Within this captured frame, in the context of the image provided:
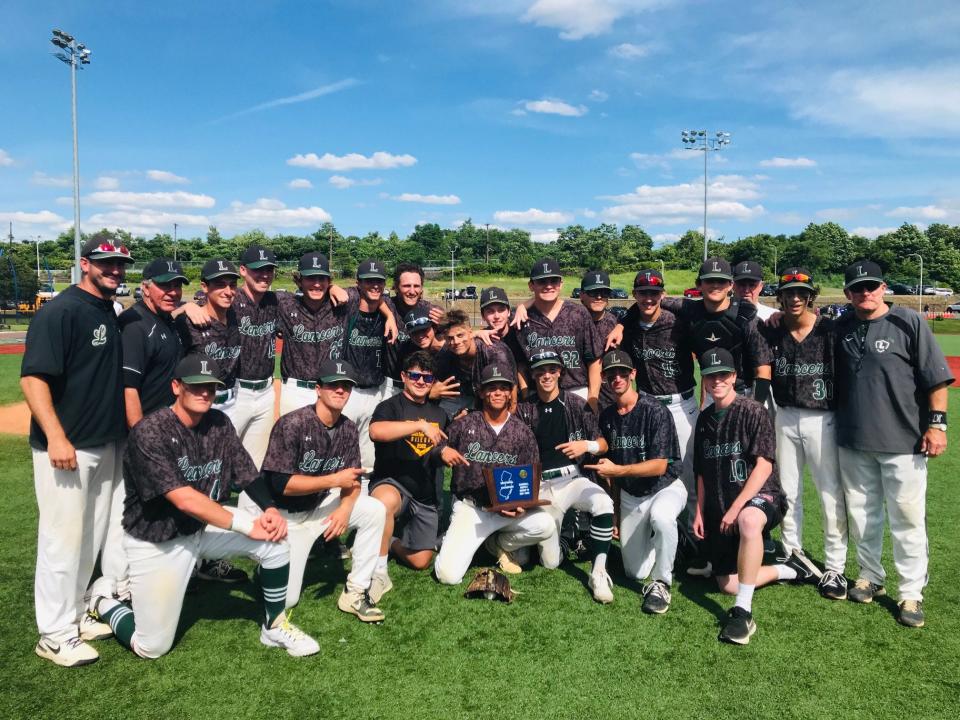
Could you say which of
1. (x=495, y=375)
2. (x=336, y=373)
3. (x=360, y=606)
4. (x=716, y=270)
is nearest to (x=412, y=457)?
(x=495, y=375)

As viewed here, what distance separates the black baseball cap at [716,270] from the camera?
5707mm

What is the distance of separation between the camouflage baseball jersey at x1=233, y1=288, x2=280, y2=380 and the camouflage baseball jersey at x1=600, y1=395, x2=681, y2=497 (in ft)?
10.1

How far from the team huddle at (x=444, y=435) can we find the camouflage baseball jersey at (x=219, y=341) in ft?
0.06

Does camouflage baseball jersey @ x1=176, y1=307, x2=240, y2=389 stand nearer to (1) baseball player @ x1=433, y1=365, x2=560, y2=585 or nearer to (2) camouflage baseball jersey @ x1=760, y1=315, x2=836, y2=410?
(1) baseball player @ x1=433, y1=365, x2=560, y2=585

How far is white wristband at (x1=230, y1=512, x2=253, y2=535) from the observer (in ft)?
13.4

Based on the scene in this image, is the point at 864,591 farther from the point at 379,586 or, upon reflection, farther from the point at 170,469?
the point at 170,469

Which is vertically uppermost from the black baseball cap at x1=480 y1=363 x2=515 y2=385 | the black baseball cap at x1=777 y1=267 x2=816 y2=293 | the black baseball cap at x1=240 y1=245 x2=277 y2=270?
the black baseball cap at x1=240 y1=245 x2=277 y2=270

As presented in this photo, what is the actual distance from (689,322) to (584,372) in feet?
3.43

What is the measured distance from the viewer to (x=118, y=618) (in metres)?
4.29

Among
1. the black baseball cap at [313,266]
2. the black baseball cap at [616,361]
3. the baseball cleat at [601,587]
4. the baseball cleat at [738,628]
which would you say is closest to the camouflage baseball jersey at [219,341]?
the black baseball cap at [313,266]

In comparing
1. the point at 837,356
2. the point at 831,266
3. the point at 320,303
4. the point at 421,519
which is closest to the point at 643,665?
the point at 421,519

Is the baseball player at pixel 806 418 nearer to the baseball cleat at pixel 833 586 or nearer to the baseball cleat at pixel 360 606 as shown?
the baseball cleat at pixel 833 586

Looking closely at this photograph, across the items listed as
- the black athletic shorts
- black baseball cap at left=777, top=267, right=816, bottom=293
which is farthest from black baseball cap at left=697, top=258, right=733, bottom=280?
the black athletic shorts

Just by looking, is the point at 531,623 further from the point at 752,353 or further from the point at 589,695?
the point at 752,353
